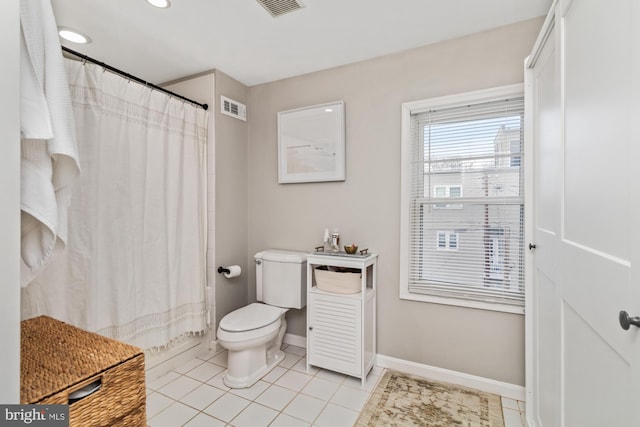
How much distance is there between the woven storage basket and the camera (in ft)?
2.67

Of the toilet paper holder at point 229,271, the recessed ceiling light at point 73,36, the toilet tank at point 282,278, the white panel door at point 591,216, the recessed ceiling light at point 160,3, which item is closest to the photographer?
the white panel door at point 591,216

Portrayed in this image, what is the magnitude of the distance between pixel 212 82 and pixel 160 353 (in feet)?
7.00

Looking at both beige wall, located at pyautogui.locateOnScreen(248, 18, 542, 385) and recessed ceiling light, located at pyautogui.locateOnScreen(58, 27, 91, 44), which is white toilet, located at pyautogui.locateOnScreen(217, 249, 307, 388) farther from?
recessed ceiling light, located at pyautogui.locateOnScreen(58, 27, 91, 44)

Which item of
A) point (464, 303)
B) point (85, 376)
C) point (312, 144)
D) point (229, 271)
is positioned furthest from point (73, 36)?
point (464, 303)

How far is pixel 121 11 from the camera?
5.70 feet

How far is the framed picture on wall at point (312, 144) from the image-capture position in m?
2.39

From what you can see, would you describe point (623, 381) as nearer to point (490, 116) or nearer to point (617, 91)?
point (617, 91)

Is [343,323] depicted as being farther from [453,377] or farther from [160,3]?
[160,3]

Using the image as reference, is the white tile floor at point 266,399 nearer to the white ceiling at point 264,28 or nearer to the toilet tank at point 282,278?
the toilet tank at point 282,278

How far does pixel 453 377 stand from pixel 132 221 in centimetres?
239

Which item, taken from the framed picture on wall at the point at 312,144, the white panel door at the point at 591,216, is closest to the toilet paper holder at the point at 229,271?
the framed picture on wall at the point at 312,144

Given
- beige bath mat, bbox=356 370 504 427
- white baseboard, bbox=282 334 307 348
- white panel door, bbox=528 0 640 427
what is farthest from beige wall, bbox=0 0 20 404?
white baseboard, bbox=282 334 307 348

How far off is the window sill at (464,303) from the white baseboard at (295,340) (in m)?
0.98

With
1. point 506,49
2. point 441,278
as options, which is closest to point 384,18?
point 506,49
